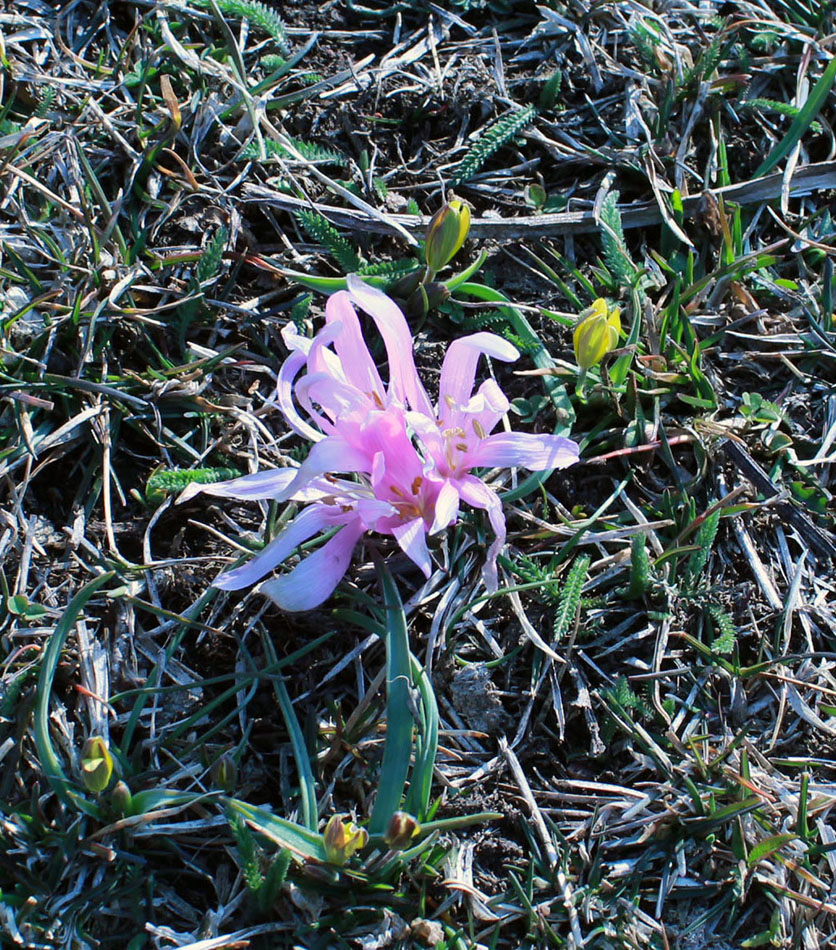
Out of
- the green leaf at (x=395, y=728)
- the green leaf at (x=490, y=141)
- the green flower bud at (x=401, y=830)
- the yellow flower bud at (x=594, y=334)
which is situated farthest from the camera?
the green leaf at (x=490, y=141)

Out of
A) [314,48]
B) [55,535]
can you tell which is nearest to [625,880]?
[55,535]

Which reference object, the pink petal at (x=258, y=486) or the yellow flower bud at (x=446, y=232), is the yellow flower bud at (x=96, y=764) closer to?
the pink petal at (x=258, y=486)

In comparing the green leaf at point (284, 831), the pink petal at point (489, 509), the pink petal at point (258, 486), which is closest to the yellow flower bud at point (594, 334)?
the pink petal at point (489, 509)

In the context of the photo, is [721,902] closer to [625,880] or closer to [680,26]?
[625,880]

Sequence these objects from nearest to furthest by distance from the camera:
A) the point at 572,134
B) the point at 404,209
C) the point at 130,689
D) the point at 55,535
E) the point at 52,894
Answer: the point at 52,894 < the point at 130,689 < the point at 55,535 < the point at 404,209 < the point at 572,134

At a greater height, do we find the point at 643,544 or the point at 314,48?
the point at 314,48

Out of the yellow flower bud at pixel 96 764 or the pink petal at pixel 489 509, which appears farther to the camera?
the pink petal at pixel 489 509

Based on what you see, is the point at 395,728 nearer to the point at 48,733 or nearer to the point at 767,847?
the point at 48,733

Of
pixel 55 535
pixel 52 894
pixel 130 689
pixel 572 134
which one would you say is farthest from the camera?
pixel 572 134
